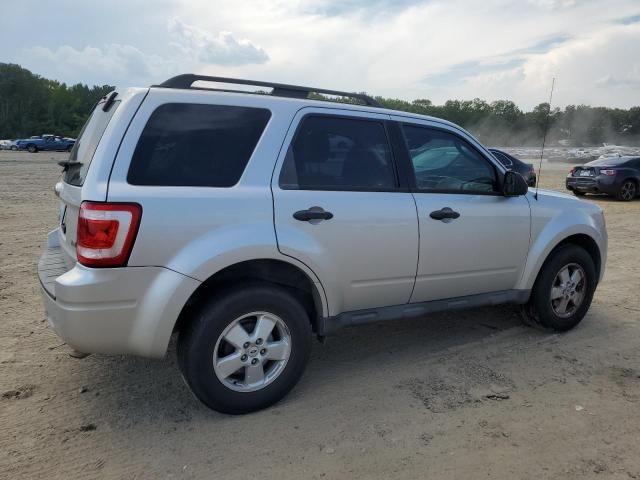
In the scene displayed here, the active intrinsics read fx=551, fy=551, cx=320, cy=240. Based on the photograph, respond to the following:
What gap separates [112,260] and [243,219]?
2.44ft

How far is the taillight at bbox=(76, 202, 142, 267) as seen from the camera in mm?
2857

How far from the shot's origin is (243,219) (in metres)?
3.17

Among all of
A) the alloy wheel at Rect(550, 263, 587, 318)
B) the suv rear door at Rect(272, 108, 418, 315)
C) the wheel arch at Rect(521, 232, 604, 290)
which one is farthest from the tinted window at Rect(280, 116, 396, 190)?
the alloy wheel at Rect(550, 263, 587, 318)

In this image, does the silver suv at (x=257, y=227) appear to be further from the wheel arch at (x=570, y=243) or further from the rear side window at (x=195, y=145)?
the wheel arch at (x=570, y=243)

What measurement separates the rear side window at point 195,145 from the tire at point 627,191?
1572 centimetres

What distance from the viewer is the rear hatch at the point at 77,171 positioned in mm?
3133

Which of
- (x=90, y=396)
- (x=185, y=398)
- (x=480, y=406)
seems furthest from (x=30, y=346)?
(x=480, y=406)

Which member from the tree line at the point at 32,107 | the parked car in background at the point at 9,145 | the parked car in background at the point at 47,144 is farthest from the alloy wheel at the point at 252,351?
the tree line at the point at 32,107

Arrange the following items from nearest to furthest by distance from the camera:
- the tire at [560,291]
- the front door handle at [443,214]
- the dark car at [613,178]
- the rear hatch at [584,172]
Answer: the front door handle at [443,214] < the tire at [560,291] < the dark car at [613,178] < the rear hatch at [584,172]

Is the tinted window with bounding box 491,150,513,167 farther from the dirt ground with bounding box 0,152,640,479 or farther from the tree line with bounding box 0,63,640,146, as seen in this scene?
the tree line with bounding box 0,63,640,146

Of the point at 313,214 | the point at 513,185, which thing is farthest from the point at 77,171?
the point at 513,185

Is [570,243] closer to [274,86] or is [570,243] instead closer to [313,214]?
[313,214]

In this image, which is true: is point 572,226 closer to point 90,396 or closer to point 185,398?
point 185,398

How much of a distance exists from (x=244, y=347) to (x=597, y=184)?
51.8 feet
